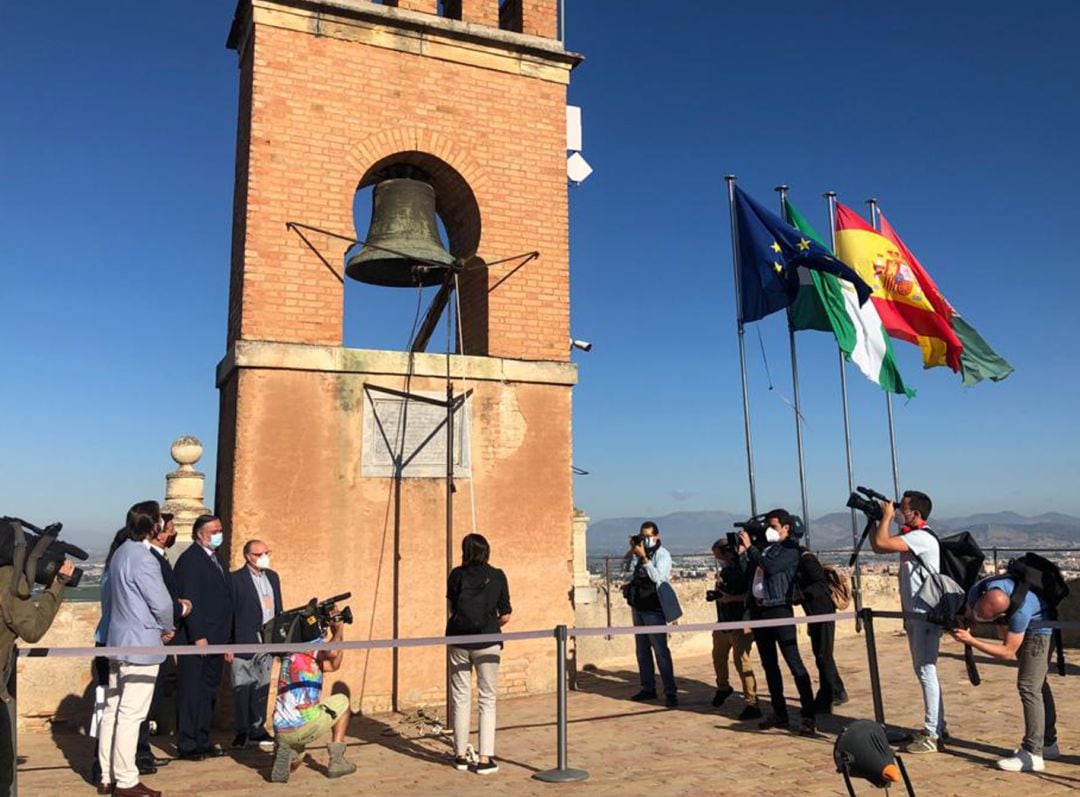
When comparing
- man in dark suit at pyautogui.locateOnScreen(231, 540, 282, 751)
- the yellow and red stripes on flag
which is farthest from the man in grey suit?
the yellow and red stripes on flag

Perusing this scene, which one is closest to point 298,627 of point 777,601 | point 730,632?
point 777,601

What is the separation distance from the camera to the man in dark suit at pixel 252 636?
676 cm

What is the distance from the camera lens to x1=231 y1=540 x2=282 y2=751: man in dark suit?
676 centimetres

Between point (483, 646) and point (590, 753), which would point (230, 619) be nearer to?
point (483, 646)

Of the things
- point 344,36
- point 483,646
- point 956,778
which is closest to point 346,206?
point 344,36

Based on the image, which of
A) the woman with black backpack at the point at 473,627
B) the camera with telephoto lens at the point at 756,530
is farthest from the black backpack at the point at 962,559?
the woman with black backpack at the point at 473,627

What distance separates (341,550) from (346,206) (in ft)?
10.7

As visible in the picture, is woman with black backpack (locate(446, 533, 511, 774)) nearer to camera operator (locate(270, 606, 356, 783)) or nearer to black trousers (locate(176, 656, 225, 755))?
camera operator (locate(270, 606, 356, 783))

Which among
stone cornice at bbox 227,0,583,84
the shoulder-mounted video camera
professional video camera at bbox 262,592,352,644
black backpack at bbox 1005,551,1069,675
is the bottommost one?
professional video camera at bbox 262,592,352,644

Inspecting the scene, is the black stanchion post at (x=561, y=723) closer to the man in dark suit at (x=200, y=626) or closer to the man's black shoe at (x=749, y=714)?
the man's black shoe at (x=749, y=714)

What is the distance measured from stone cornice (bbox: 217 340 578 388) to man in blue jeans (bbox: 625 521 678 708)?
1811 millimetres

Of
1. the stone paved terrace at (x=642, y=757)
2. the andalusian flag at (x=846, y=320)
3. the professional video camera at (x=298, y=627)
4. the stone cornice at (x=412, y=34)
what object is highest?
the stone cornice at (x=412, y=34)

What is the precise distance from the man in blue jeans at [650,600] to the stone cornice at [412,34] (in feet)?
16.5

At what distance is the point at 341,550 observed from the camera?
790 cm
